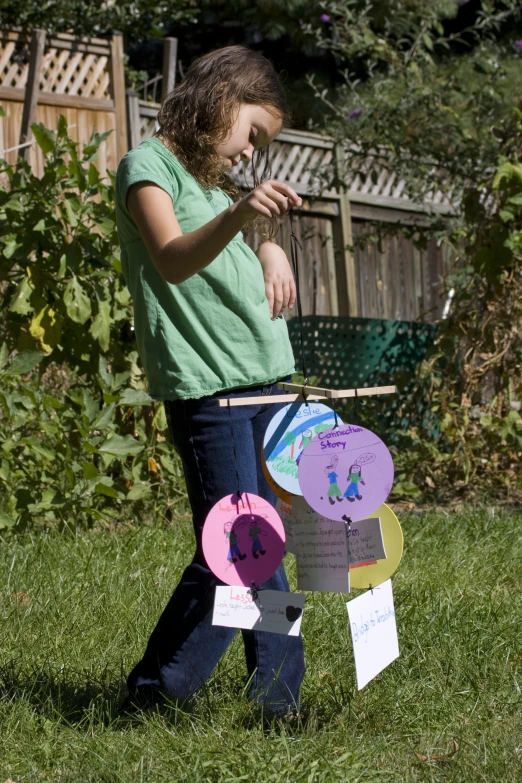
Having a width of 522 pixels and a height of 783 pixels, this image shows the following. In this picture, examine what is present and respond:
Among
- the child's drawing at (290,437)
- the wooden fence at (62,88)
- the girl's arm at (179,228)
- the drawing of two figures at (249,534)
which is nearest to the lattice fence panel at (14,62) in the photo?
the wooden fence at (62,88)

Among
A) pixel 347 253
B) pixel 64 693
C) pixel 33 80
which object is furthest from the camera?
pixel 347 253

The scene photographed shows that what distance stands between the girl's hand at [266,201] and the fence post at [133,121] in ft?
16.3

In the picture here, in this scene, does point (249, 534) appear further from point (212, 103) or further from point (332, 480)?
point (212, 103)

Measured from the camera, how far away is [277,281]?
209cm

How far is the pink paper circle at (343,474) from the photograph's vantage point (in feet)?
6.27

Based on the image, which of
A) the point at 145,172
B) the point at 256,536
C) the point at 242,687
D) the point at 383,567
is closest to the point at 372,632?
the point at 383,567

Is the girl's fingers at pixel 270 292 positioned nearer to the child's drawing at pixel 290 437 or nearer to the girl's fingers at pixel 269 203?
the child's drawing at pixel 290 437

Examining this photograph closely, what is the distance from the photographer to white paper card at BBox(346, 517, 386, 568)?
6.34 feet

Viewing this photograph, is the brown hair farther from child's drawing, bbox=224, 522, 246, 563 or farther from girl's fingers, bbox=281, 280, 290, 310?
child's drawing, bbox=224, 522, 246, 563

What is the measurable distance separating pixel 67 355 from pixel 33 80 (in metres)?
2.62

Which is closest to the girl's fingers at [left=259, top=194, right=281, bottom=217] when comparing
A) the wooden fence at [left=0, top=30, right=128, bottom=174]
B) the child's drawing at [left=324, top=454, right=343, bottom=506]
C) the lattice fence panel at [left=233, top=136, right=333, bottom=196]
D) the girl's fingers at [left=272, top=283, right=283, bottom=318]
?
the girl's fingers at [left=272, top=283, right=283, bottom=318]

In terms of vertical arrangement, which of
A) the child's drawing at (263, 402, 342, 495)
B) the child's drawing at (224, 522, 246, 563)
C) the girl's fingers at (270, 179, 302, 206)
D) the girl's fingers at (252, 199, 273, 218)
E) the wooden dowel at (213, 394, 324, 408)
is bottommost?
the child's drawing at (224, 522, 246, 563)

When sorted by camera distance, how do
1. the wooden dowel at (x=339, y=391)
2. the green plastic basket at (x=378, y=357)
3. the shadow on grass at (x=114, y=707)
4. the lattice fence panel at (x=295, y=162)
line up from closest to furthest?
the wooden dowel at (x=339, y=391) → the shadow on grass at (x=114, y=707) → the green plastic basket at (x=378, y=357) → the lattice fence panel at (x=295, y=162)

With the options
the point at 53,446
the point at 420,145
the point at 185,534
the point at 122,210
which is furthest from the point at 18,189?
the point at 420,145
